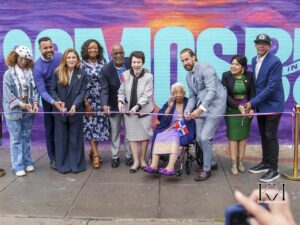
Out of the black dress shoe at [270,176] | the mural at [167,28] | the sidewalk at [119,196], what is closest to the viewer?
the sidewalk at [119,196]

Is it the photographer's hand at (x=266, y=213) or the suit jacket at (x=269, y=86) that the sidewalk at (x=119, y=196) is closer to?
Answer: the suit jacket at (x=269, y=86)

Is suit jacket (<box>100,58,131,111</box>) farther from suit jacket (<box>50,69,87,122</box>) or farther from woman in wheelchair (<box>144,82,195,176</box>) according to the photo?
woman in wheelchair (<box>144,82,195,176</box>)

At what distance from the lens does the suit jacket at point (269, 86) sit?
524 centimetres

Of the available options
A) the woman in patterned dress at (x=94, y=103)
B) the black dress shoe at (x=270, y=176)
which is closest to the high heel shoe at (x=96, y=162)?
the woman in patterned dress at (x=94, y=103)

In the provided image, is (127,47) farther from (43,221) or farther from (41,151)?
(43,221)

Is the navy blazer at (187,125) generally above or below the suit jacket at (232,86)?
below

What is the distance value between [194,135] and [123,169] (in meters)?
1.21

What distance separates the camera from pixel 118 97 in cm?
583

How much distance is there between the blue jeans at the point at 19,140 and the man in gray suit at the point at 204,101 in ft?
7.40

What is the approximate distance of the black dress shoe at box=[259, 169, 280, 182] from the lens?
546cm

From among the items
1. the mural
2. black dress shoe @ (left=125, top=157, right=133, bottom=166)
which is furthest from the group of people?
the mural

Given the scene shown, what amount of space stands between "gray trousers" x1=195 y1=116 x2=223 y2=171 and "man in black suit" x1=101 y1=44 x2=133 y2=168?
1.23m

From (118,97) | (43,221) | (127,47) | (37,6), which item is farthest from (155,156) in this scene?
(37,6)

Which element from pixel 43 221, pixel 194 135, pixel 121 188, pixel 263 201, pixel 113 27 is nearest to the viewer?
pixel 263 201
